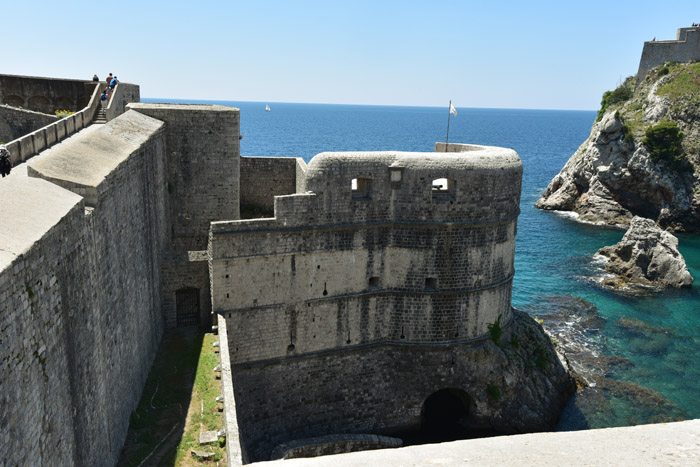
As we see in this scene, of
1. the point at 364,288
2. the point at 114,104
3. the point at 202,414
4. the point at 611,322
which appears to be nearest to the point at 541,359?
the point at 364,288

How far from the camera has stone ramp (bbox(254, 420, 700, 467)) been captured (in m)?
6.64

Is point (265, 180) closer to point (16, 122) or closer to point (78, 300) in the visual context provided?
point (16, 122)

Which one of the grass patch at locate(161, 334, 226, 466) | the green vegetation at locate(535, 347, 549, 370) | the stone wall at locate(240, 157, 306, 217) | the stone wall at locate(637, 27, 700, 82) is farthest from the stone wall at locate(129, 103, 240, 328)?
the stone wall at locate(637, 27, 700, 82)

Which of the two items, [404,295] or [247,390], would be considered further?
[404,295]

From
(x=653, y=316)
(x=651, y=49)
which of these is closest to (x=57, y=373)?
(x=653, y=316)

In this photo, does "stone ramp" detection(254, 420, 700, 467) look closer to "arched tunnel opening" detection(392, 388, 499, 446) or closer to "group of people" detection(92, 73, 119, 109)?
"arched tunnel opening" detection(392, 388, 499, 446)

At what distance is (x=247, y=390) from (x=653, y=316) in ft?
A: 95.8

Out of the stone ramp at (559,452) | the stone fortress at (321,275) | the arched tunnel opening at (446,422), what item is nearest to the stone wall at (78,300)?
the stone fortress at (321,275)

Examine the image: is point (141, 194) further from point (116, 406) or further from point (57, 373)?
point (57, 373)

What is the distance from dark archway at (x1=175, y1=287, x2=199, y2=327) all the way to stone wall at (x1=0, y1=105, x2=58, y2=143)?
11948 millimetres

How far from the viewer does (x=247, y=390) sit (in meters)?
24.0

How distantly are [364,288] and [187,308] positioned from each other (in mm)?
7012

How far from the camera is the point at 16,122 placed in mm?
29453

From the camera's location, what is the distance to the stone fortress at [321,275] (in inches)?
880
